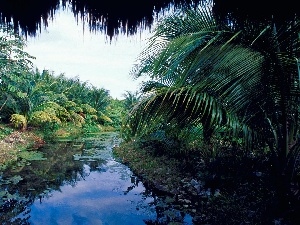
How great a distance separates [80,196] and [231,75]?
19.6 ft

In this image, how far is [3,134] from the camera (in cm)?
1452

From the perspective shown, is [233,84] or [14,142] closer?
[233,84]

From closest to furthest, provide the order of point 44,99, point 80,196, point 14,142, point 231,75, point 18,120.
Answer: point 231,75, point 80,196, point 14,142, point 18,120, point 44,99

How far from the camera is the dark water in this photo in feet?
20.8

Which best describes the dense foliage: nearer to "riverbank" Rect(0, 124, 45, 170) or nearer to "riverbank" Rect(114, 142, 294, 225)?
"riverbank" Rect(0, 124, 45, 170)

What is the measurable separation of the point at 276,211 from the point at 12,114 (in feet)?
49.9

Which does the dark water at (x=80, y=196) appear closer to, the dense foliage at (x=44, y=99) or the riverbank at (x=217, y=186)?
the riverbank at (x=217, y=186)

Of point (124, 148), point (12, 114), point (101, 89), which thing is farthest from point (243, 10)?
point (101, 89)

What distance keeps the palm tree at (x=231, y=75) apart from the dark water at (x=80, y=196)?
9.29ft

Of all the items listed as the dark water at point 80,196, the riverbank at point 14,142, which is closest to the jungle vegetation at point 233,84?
the dark water at point 80,196

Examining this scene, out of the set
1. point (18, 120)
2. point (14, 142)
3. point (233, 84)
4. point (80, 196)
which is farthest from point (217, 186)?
point (18, 120)

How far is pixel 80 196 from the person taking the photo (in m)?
7.96

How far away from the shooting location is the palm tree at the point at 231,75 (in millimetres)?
3254

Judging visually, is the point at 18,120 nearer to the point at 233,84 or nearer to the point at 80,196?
the point at 80,196
